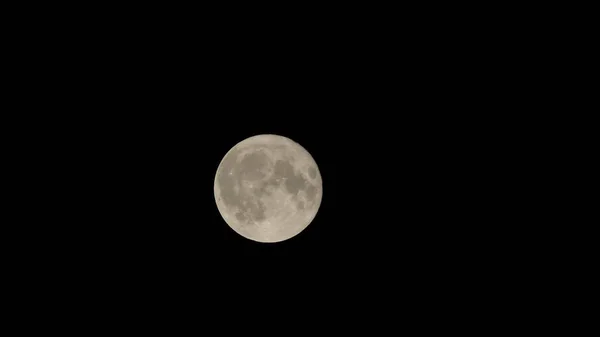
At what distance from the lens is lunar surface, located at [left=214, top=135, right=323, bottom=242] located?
4.72 m

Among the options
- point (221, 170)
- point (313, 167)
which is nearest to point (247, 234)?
point (221, 170)

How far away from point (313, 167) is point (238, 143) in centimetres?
105

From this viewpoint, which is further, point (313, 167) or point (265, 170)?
point (313, 167)

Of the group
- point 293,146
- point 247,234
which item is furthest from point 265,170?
point 247,234

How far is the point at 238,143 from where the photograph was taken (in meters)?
5.06

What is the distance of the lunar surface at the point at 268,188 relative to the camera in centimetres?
472

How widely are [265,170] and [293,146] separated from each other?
55cm

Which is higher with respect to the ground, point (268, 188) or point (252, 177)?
point (252, 177)

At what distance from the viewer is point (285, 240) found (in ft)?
16.8

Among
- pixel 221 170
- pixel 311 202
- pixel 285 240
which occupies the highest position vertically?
pixel 221 170

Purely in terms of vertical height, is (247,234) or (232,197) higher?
(232,197)

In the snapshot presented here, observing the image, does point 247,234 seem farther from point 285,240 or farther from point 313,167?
point 313,167

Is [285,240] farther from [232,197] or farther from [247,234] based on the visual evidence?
[232,197]

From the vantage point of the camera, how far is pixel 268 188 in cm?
469
